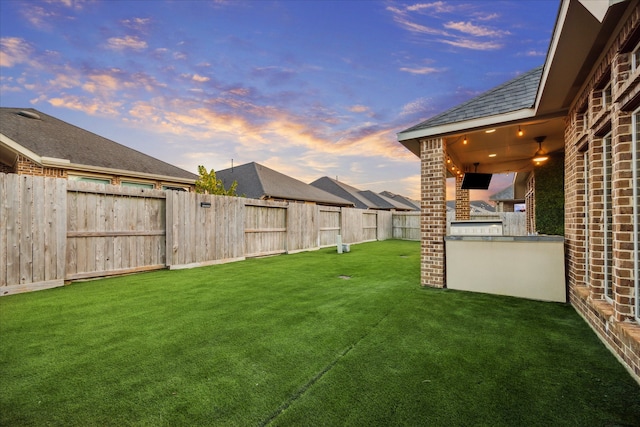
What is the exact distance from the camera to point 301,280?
19.4ft

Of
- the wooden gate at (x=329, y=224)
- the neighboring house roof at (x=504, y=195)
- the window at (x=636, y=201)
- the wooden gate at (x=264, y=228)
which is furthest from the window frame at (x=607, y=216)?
the neighboring house roof at (x=504, y=195)

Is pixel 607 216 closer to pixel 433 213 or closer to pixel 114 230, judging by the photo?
pixel 433 213

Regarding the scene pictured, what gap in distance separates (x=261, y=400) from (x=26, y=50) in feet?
40.9

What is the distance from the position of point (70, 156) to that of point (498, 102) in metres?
14.0

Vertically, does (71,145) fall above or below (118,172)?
above

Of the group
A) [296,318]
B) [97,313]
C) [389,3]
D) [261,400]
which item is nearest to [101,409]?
[261,400]

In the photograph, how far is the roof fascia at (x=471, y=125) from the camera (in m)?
4.55

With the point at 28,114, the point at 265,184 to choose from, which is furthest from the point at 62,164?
the point at 265,184

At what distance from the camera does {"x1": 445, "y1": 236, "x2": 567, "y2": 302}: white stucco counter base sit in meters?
4.43

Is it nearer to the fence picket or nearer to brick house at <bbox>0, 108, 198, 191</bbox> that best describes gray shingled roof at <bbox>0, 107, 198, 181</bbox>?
brick house at <bbox>0, 108, 198, 191</bbox>

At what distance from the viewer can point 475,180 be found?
877 centimetres

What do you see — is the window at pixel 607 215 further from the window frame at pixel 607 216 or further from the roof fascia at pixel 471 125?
the roof fascia at pixel 471 125

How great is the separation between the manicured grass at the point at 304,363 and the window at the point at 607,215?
0.65 meters

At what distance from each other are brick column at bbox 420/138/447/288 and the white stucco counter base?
0.17m
